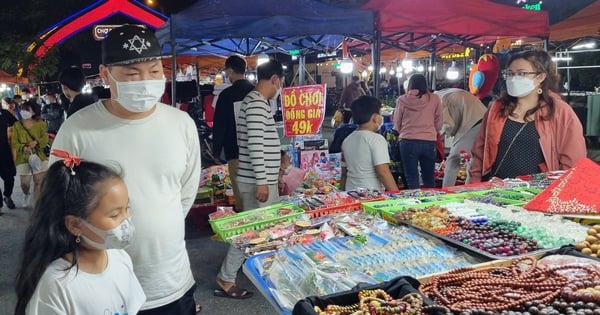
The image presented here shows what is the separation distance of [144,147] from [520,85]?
8.56 feet

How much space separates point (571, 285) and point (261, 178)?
2.59 meters

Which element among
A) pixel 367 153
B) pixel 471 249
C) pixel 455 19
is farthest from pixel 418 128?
pixel 471 249

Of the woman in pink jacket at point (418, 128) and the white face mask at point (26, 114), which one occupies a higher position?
the white face mask at point (26, 114)

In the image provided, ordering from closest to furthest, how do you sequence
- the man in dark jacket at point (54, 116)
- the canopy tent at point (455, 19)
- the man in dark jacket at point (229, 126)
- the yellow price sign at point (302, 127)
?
1. the man in dark jacket at point (229, 126)
2. the canopy tent at point (455, 19)
3. the yellow price sign at point (302, 127)
4. the man in dark jacket at point (54, 116)

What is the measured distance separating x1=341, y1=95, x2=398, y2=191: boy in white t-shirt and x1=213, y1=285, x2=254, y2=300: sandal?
1340 mm

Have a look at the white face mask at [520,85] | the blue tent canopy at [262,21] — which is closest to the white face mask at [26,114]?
the blue tent canopy at [262,21]

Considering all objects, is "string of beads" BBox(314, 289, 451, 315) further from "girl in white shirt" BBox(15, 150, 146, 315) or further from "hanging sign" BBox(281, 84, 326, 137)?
"hanging sign" BBox(281, 84, 326, 137)

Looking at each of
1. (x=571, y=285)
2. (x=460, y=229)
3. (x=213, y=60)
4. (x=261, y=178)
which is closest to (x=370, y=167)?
(x=261, y=178)

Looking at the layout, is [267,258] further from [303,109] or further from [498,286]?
[303,109]

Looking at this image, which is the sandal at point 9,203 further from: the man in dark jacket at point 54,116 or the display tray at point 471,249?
the display tray at point 471,249

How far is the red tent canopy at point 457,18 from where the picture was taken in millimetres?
5473

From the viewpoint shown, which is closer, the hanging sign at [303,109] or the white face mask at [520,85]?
the white face mask at [520,85]

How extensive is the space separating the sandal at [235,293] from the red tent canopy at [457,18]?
328cm

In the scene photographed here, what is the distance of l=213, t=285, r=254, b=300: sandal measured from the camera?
4.13m
